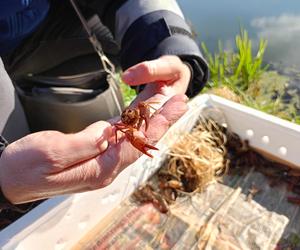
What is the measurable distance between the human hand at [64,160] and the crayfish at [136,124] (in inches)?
0.7

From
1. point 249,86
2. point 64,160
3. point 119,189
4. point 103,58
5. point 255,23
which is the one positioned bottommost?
point 255,23

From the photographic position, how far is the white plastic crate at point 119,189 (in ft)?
3.79

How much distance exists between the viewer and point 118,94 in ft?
5.26

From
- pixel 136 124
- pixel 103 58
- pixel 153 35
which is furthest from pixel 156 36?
pixel 136 124

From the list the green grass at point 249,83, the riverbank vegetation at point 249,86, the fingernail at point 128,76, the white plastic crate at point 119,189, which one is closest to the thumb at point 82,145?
the fingernail at point 128,76

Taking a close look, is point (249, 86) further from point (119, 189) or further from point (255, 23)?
point (119, 189)

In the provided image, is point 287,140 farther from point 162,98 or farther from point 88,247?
point 88,247

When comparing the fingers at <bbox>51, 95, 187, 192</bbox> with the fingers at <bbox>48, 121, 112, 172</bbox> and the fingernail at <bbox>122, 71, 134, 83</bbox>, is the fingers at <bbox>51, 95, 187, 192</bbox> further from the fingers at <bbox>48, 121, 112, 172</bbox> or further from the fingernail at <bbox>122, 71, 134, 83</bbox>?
the fingernail at <bbox>122, 71, 134, 83</bbox>

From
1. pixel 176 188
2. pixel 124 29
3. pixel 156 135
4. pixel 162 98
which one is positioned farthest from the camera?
pixel 176 188

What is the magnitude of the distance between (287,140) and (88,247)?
961 millimetres

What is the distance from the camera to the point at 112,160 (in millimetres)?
912

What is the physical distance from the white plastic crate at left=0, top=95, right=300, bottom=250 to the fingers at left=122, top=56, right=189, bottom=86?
18.0 inches

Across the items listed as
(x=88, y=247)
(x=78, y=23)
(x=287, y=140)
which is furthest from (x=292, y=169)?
(x=78, y=23)

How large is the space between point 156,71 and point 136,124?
193mm
